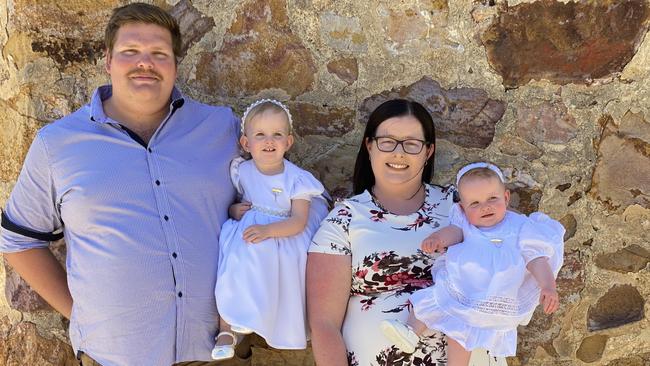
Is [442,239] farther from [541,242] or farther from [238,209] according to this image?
[238,209]

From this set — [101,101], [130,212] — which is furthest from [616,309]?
[101,101]

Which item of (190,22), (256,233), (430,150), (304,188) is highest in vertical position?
(190,22)

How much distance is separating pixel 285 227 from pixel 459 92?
874mm

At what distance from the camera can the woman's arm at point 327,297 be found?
2414 millimetres

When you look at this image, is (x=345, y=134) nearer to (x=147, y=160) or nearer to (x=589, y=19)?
(x=147, y=160)

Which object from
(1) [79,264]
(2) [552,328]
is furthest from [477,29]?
(1) [79,264]

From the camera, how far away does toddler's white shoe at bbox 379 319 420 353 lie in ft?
7.57

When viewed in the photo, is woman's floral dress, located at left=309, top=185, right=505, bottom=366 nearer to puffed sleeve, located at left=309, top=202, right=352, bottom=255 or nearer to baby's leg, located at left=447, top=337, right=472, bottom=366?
puffed sleeve, located at left=309, top=202, right=352, bottom=255

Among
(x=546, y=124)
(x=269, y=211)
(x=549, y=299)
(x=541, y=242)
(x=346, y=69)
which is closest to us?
(x=549, y=299)

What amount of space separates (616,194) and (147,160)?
173 cm

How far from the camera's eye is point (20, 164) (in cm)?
285

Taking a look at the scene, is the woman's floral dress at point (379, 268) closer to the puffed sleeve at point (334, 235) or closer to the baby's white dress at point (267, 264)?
the puffed sleeve at point (334, 235)

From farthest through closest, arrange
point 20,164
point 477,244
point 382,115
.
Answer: point 20,164, point 382,115, point 477,244

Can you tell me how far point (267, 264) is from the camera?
241 cm
